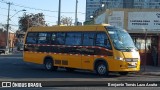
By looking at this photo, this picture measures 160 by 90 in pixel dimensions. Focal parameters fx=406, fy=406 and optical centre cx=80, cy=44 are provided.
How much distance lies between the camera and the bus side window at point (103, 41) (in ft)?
72.6

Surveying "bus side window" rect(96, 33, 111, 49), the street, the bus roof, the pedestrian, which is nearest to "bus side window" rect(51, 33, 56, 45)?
the bus roof

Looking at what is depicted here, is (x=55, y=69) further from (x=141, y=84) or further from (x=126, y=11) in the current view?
(x=141, y=84)

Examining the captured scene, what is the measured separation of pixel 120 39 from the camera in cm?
2228

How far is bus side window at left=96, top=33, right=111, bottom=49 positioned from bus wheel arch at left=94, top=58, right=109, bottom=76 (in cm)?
84

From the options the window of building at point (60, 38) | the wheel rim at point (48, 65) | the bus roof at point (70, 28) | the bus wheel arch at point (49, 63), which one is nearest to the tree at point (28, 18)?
the bus roof at point (70, 28)

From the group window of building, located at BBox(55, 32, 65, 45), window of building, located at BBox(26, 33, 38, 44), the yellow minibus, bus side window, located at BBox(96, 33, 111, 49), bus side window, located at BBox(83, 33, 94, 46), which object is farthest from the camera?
window of building, located at BBox(26, 33, 38, 44)

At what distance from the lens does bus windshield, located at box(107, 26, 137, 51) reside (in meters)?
22.0

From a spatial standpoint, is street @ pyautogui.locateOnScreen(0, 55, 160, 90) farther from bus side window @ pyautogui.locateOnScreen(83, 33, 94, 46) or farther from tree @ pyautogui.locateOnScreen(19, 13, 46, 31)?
tree @ pyautogui.locateOnScreen(19, 13, 46, 31)

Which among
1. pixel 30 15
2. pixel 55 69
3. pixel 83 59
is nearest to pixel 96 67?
pixel 83 59

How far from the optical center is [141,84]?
6.88 m

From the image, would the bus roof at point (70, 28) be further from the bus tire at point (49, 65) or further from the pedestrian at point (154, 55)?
the pedestrian at point (154, 55)

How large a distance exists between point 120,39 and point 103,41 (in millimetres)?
946

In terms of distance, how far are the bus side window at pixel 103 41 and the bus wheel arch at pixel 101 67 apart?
2.76ft

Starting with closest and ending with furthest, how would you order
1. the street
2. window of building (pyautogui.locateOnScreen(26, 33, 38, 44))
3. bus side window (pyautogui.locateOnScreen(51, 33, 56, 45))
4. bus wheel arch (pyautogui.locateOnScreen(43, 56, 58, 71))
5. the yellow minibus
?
1. the street
2. the yellow minibus
3. bus side window (pyautogui.locateOnScreen(51, 33, 56, 45))
4. bus wheel arch (pyautogui.locateOnScreen(43, 56, 58, 71))
5. window of building (pyautogui.locateOnScreen(26, 33, 38, 44))
